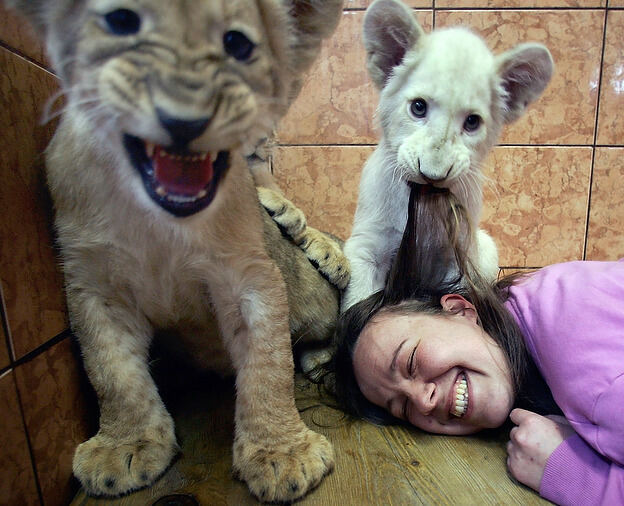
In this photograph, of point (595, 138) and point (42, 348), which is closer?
point (42, 348)

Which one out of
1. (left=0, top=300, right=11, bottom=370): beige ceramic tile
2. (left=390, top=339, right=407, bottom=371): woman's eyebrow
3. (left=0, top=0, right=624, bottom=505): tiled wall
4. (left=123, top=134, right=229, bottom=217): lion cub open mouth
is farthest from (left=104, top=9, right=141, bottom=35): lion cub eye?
(left=0, top=0, right=624, bottom=505): tiled wall

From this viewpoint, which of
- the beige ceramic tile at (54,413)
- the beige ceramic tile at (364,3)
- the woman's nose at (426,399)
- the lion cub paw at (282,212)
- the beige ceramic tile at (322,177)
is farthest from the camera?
the beige ceramic tile at (322,177)

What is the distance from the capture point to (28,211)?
77 cm

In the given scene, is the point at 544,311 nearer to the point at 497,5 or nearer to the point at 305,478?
the point at 305,478

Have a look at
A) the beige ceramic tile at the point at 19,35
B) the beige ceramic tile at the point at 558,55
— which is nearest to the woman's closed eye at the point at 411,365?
the beige ceramic tile at the point at 19,35

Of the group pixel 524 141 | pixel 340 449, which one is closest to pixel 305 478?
pixel 340 449

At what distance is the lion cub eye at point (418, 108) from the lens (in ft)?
3.69

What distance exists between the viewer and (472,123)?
3.69ft

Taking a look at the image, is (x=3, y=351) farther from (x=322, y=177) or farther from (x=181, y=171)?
(x=322, y=177)

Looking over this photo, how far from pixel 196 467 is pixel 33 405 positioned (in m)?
0.31

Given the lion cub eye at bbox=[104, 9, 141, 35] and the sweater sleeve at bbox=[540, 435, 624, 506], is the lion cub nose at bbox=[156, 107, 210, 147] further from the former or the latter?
the sweater sleeve at bbox=[540, 435, 624, 506]

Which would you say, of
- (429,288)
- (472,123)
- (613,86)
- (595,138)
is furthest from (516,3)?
(429,288)

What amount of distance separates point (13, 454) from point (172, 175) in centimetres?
48

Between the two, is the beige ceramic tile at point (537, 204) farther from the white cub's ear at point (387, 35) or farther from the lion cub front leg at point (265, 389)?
the lion cub front leg at point (265, 389)
